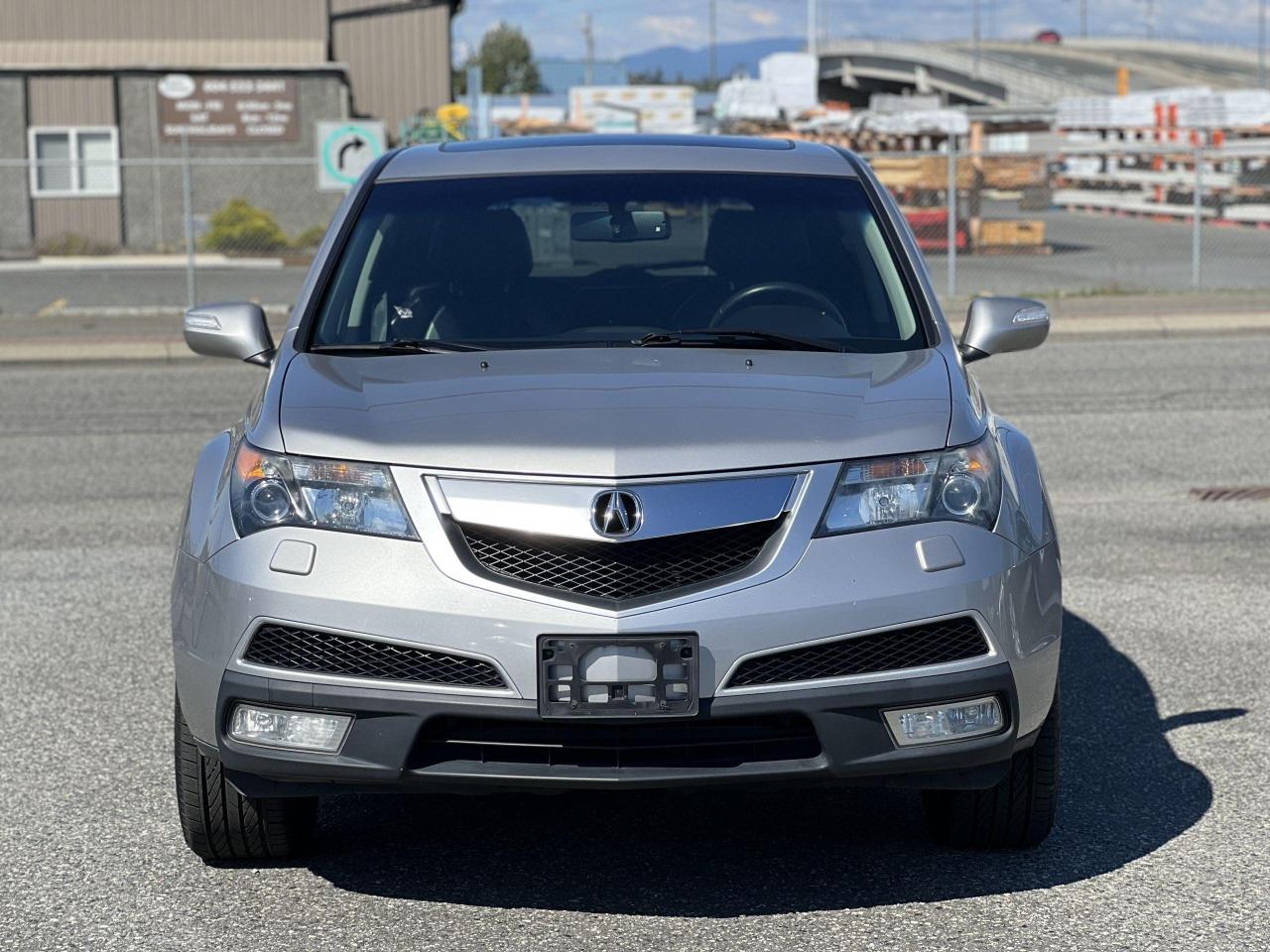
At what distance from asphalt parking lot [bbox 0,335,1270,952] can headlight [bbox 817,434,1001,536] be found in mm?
867

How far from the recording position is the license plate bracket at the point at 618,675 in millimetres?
3572

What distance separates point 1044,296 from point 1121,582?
13.4m

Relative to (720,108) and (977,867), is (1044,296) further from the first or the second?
(720,108)

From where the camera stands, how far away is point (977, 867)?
164 inches

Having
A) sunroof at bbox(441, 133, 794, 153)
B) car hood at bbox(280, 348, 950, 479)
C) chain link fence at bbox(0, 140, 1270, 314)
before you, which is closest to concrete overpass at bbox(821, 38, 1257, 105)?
chain link fence at bbox(0, 140, 1270, 314)

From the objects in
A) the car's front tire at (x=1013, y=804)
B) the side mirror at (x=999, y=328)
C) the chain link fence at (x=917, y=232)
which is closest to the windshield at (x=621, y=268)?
the side mirror at (x=999, y=328)

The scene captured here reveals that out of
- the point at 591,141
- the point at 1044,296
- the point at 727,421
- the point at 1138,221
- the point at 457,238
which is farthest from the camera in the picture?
the point at 1138,221

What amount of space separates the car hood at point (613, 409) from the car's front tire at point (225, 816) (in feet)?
2.53

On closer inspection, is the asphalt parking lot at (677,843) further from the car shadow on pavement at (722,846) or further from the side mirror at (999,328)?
the side mirror at (999,328)

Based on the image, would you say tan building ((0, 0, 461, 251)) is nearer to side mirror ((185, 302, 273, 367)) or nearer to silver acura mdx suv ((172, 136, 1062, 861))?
side mirror ((185, 302, 273, 367))

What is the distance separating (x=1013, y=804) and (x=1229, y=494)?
215 inches

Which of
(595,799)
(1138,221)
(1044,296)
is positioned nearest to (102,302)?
(1044,296)

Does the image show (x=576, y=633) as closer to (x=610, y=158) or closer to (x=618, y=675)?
(x=618, y=675)

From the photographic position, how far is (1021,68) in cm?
9619
